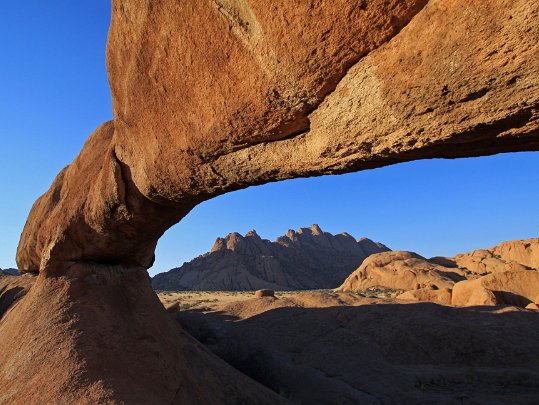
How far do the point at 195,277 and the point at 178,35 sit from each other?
57.1 m

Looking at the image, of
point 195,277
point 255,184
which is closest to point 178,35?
point 255,184

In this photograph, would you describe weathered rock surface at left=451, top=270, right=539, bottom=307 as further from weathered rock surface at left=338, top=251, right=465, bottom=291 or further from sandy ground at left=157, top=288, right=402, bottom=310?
weathered rock surface at left=338, top=251, right=465, bottom=291

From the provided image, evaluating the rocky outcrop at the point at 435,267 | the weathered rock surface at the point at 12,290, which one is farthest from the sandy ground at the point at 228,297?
the weathered rock surface at the point at 12,290

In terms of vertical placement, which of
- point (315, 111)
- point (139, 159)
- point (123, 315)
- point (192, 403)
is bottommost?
point (192, 403)

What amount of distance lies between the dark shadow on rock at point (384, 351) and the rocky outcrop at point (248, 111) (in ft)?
7.69

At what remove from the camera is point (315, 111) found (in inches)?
110

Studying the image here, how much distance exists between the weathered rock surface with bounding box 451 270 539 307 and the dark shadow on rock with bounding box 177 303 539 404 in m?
3.74

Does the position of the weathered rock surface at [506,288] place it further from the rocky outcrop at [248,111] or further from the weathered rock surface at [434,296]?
the rocky outcrop at [248,111]

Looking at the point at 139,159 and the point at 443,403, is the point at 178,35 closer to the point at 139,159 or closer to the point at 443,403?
the point at 139,159

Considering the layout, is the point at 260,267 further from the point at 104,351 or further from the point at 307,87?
the point at 307,87

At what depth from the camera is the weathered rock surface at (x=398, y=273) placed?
99.6ft

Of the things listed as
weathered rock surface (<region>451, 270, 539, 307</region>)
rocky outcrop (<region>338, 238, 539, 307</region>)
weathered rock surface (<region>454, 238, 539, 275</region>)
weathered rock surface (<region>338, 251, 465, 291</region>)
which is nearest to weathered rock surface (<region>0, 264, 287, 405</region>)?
weathered rock surface (<region>451, 270, 539, 307</region>)

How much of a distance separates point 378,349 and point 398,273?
25.0 meters

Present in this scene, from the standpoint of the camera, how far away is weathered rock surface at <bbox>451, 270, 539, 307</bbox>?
49.3 ft
